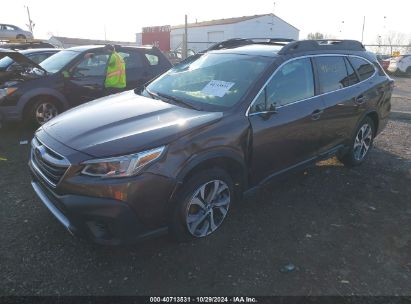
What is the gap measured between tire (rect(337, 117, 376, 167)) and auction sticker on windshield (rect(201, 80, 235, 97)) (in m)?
Answer: 2.30

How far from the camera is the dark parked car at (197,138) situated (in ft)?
9.15

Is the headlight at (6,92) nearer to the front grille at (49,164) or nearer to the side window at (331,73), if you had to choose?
the front grille at (49,164)

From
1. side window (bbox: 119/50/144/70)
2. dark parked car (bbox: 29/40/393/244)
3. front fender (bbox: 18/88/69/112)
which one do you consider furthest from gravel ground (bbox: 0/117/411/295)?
side window (bbox: 119/50/144/70)

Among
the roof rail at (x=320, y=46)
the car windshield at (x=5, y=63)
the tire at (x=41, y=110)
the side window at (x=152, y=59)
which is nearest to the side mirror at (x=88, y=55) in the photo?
the tire at (x=41, y=110)

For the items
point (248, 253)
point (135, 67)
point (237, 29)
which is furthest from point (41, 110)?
point (237, 29)

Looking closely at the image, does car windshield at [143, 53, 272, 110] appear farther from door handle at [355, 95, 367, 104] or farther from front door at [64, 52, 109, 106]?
front door at [64, 52, 109, 106]

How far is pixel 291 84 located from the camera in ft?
13.0

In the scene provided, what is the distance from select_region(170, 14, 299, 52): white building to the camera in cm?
4128

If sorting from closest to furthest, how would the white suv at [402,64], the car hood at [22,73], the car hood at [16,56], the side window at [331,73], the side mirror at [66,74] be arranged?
the side window at [331,73] → the car hood at [16,56] → the car hood at [22,73] → the side mirror at [66,74] → the white suv at [402,64]

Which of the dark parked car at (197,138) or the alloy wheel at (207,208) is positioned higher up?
the dark parked car at (197,138)

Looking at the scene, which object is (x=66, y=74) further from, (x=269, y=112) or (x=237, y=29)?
(x=237, y=29)

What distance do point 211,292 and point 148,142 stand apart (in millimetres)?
1268

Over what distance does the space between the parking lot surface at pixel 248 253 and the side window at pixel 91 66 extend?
3189mm

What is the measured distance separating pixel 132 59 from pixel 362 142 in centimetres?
492
